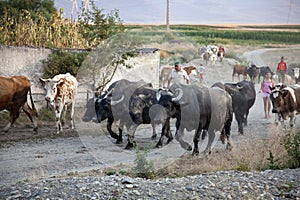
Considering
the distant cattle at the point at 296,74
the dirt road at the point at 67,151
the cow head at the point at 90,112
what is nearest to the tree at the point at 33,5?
the distant cattle at the point at 296,74

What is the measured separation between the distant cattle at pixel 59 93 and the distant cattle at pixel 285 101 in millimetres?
5730

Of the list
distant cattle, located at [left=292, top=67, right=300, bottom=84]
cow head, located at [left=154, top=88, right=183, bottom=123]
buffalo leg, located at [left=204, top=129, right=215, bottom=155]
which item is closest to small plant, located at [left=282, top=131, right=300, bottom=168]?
buffalo leg, located at [left=204, top=129, right=215, bottom=155]

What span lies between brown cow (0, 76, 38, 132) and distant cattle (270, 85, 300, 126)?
6.62 meters

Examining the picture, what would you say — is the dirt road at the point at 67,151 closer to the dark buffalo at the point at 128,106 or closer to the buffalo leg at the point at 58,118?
the buffalo leg at the point at 58,118

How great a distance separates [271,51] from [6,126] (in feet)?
70.2

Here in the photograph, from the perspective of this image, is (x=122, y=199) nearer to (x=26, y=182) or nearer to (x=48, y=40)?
(x=26, y=182)

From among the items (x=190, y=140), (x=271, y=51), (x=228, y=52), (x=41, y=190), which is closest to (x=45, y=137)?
(x=190, y=140)

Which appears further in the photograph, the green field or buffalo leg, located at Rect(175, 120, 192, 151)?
the green field

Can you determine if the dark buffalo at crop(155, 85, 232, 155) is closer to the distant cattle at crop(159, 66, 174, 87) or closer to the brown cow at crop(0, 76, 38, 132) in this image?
the brown cow at crop(0, 76, 38, 132)

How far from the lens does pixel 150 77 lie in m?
17.1

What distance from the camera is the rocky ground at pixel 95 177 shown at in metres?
7.51

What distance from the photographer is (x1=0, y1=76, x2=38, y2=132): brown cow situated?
1330cm

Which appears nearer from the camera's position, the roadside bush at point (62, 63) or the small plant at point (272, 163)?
the small plant at point (272, 163)

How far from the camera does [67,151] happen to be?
11.6 m
